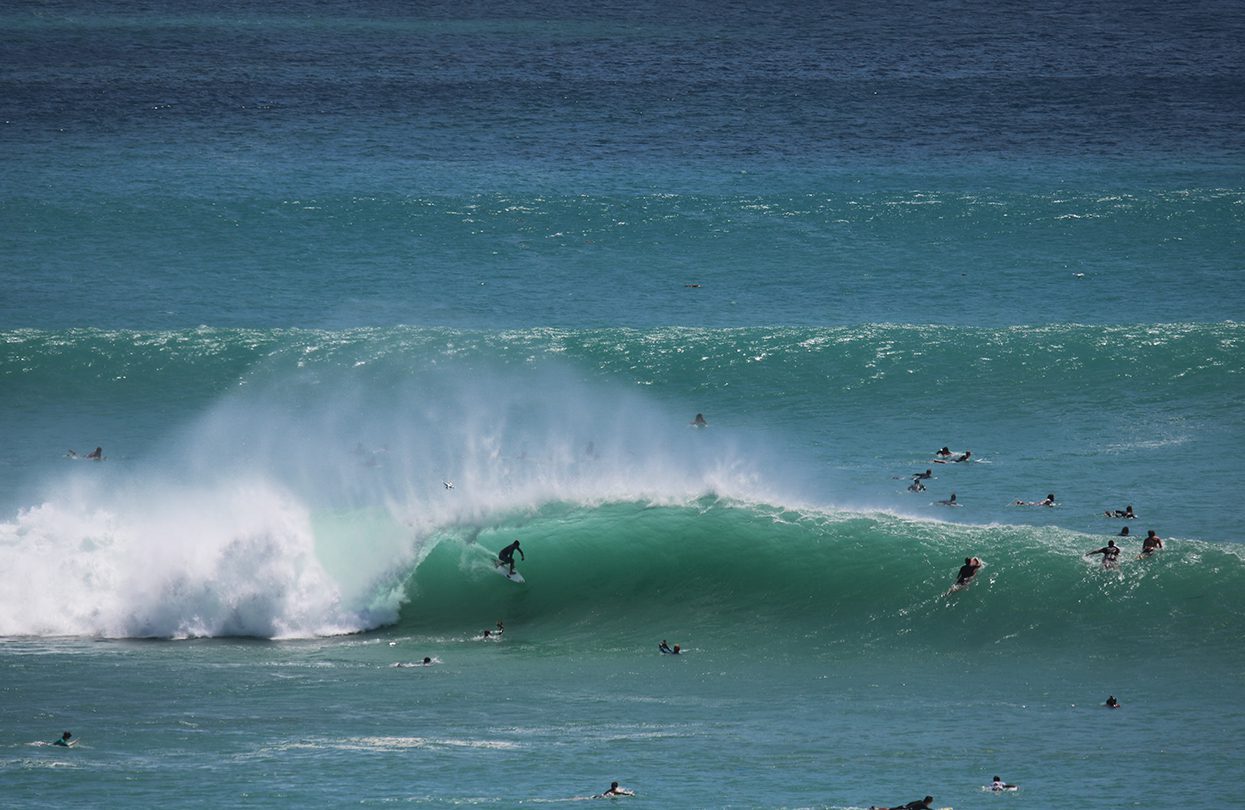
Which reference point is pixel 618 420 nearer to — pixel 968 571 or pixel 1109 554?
pixel 968 571

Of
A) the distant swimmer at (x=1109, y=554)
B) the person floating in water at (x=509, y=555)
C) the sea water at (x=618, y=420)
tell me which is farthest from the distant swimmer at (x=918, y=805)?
the person floating in water at (x=509, y=555)

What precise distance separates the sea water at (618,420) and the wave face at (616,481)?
112 mm

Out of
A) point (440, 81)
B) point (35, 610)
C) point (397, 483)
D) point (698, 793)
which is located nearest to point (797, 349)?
point (397, 483)

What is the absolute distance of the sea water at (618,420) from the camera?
71.4 feet

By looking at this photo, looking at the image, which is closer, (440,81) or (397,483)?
(397,483)

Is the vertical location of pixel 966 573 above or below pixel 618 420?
below

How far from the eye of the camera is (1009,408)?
3812 centimetres

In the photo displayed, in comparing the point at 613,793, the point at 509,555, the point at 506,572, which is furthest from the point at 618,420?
the point at 613,793

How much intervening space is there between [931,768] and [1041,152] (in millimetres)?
47289

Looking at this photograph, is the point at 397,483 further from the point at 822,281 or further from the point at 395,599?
the point at 822,281

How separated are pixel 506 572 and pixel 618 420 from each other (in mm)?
10172

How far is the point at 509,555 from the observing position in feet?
94.2

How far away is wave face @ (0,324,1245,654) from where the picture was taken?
26.8m

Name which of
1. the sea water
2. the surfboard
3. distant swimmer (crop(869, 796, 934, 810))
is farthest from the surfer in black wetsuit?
distant swimmer (crop(869, 796, 934, 810))
